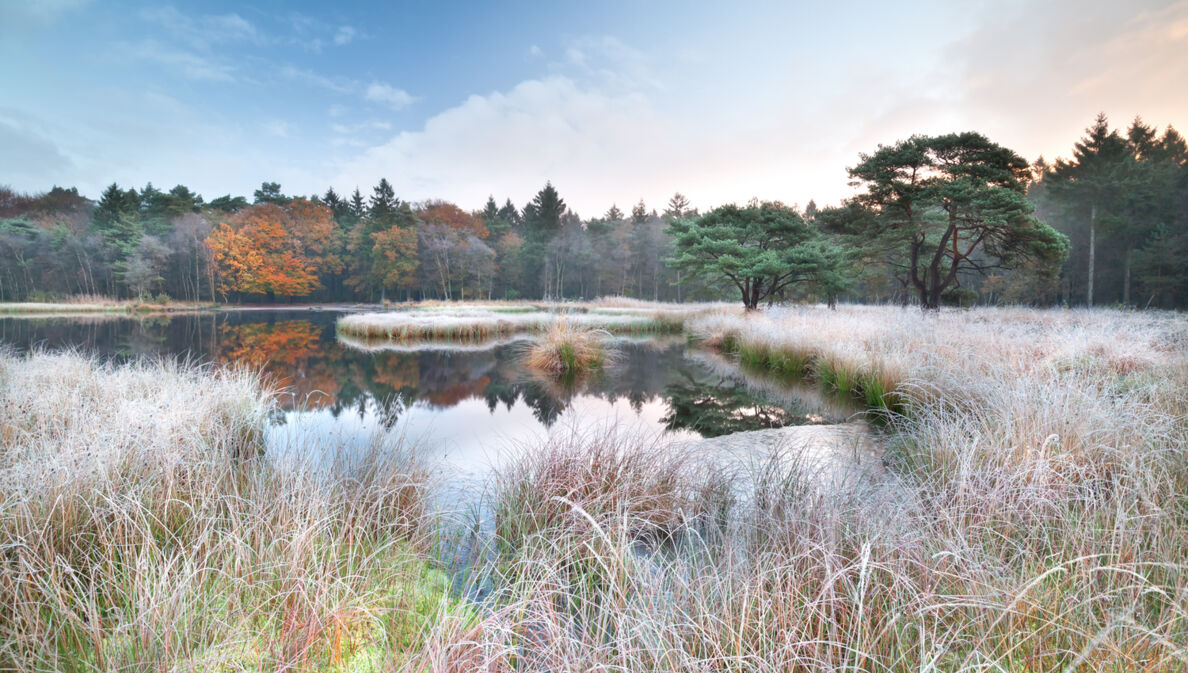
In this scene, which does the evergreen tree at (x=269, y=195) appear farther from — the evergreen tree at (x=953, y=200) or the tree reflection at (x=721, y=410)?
the tree reflection at (x=721, y=410)

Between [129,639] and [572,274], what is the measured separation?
1600 inches

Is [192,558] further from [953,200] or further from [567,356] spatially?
[953,200]

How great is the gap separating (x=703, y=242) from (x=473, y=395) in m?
10.8

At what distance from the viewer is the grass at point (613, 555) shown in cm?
126

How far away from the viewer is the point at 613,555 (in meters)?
1.53

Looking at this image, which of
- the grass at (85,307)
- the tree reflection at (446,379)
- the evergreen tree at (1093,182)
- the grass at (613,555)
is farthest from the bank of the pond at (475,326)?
the evergreen tree at (1093,182)

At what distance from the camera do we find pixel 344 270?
139 feet

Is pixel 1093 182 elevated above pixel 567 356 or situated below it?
above

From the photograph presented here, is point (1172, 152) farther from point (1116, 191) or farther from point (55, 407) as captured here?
point (55, 407)

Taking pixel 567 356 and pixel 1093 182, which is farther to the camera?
pixel 1093 182

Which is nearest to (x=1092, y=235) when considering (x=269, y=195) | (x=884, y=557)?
(x=884, y=557)

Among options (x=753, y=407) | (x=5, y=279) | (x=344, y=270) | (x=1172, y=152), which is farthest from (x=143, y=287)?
(x=1172, y=152)

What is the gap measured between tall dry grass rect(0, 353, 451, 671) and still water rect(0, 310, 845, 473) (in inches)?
31.0

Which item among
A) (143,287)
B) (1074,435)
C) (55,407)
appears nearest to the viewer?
(1074,435)
